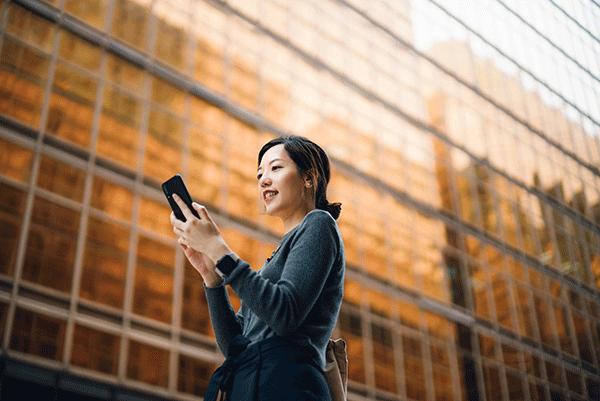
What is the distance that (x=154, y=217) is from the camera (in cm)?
1426

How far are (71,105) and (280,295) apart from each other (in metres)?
12.7

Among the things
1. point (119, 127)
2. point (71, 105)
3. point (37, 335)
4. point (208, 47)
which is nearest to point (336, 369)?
point (37, 335)

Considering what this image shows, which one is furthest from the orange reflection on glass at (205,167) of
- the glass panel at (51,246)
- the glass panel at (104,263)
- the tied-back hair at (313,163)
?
the tied-back hair at (313,163)

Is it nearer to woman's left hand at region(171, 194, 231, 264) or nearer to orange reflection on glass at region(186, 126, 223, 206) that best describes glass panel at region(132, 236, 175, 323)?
orange reflection on glass at region(186, 126, 223, 206)

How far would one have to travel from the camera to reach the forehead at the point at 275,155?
2.59 metres

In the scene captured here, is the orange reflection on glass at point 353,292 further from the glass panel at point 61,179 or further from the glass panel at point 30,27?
the glass panel at point 30,27

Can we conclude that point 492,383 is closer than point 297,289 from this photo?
No

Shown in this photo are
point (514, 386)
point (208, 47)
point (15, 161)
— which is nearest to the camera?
point (15, 161)

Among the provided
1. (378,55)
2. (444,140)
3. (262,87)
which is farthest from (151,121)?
(444,140)

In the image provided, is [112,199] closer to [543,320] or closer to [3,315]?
[3,315]

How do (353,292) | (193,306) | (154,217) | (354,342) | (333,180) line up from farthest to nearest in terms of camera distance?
(333,180), (353,292), (354,342), (154,217), (193,306)

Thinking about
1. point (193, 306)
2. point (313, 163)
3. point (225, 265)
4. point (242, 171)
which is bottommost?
point (225, 265)

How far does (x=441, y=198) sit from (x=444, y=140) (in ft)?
8.15

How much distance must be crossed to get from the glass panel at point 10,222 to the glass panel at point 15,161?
0.95 feet
